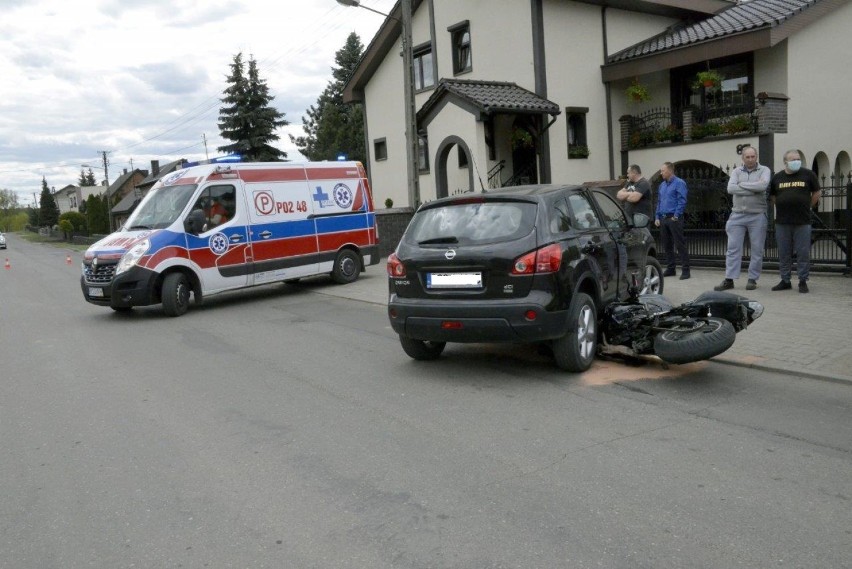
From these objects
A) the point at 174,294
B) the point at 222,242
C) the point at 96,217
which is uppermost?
the point at 96,217

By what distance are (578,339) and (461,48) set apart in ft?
61.8

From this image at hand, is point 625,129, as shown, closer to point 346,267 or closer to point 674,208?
point 674,208

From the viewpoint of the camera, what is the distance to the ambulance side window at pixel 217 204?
12438mm

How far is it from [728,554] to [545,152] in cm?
1882

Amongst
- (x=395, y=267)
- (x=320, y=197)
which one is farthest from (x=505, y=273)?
(x=320, y=197)

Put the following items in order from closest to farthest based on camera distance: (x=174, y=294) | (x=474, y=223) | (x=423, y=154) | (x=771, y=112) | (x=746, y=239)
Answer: (x=474, y=223)
(x=174, y=294)
(x=746, y=239)
(x=771, y=112)
(x=423, y=154)

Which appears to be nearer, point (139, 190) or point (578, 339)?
point (578, 339)

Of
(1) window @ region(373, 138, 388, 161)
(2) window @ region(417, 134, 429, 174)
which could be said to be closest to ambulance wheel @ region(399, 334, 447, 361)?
(2) window @ region(417, 134, 429, 174)

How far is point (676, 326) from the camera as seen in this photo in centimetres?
667

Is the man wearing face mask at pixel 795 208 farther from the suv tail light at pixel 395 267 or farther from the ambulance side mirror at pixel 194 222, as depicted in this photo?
the ambulance side mirror at pixel 194 222

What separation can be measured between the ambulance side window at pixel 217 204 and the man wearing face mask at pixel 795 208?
847cm

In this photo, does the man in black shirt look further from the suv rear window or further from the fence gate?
the suv rear window

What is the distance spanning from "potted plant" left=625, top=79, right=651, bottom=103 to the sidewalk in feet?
33.2

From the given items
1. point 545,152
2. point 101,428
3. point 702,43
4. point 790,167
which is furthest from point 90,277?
point 702,43
